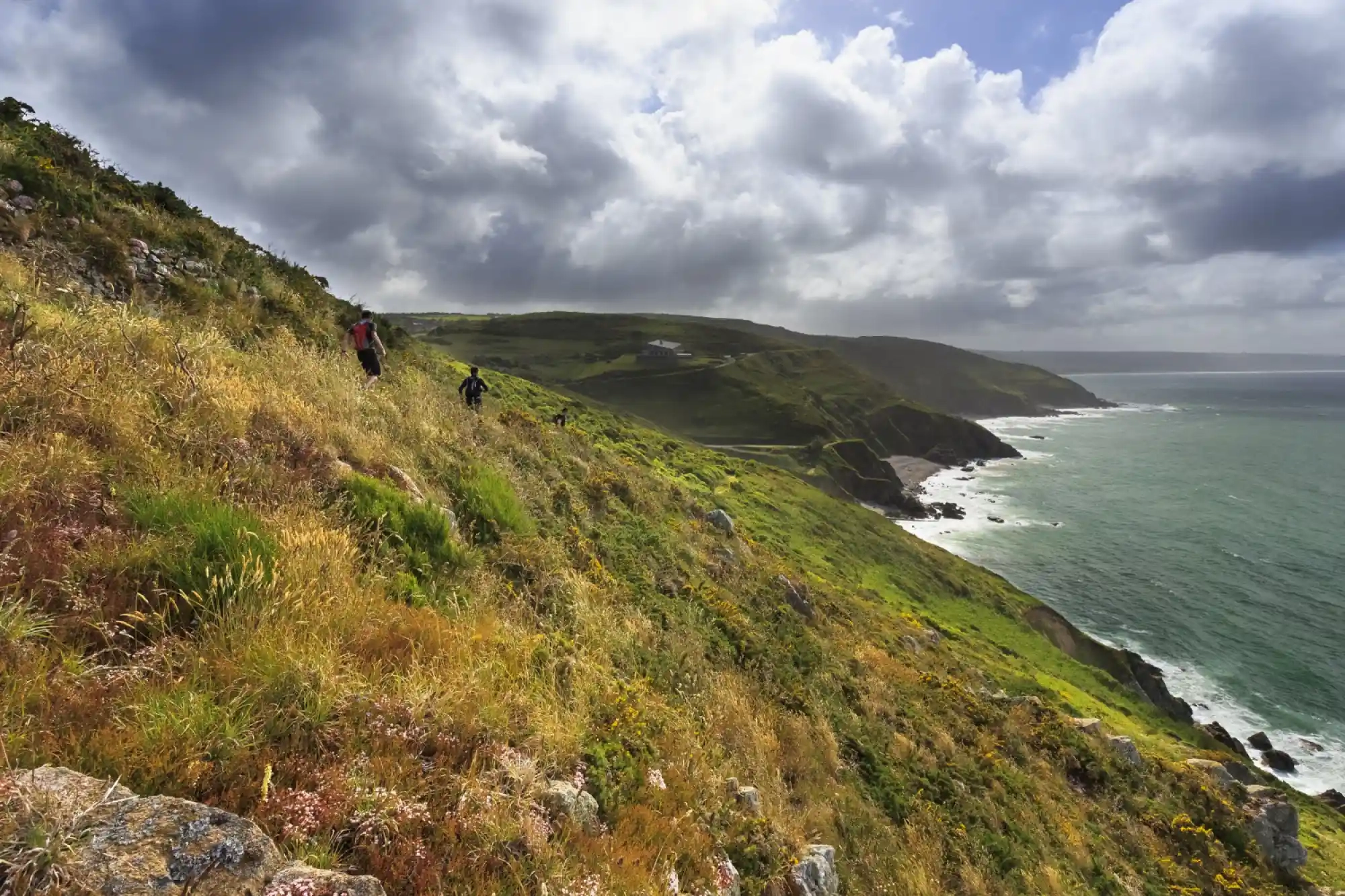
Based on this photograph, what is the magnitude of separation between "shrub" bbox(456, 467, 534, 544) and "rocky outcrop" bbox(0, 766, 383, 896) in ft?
17.1

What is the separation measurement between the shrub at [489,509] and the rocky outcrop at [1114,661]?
38309 mm

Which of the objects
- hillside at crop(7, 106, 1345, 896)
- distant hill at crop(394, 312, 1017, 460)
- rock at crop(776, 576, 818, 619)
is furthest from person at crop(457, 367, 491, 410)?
distant hill at crop(394, 312, 1017, 460)

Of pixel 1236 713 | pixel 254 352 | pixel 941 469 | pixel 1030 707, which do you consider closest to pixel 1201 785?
pixel 1030 707

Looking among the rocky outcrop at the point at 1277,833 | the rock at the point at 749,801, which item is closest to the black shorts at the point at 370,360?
the rock at the point at 749,801

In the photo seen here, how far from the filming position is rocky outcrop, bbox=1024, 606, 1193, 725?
114ft

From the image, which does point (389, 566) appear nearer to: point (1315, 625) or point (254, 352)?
point (254, 352)

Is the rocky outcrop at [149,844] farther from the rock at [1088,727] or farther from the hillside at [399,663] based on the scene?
the rock at [1088,727]

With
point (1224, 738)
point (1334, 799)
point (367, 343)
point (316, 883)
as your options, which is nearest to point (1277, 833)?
point (1334, 799)

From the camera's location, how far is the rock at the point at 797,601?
16.9 metres

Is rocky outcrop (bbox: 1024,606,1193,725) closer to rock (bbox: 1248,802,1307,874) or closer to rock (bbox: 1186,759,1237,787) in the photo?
rock (bbox: 1186,759,1237,787)

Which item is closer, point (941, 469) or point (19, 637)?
point (19, 637)

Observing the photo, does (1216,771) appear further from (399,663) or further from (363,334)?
(363,334)

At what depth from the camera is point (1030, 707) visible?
17688 millimetres

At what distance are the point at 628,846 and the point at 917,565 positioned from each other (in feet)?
143
